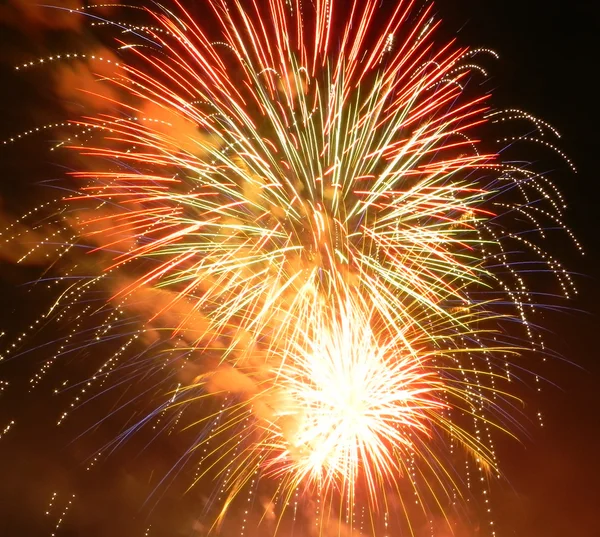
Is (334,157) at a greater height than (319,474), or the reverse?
(334,157)

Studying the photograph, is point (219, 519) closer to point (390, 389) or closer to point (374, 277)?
Result: point (390, 389)

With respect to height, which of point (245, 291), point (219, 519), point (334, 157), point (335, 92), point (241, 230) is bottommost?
point (219, 519)

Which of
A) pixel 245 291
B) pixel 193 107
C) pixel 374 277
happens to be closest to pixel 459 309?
pixel 374 277

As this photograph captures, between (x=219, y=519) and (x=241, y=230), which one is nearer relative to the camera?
(x=241, y=230)

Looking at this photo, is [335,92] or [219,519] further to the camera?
[219,519]

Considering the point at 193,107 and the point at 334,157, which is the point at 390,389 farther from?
the point at 193,107

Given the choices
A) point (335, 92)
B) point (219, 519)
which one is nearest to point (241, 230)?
point (335, 92)

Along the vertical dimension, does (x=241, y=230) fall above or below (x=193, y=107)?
below

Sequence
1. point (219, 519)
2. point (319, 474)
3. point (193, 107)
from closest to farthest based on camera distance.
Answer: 1. point (193, 107)
2. point (319, 474)
3. point (219, 519)

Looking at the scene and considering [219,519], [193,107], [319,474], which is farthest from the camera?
[219,519]
